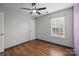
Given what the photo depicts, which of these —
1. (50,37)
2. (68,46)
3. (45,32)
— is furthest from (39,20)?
(68,46)

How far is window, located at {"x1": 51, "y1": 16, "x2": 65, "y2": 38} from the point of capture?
262cm

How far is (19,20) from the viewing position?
2688mm

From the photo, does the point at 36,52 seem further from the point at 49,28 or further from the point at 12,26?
the point at 49,28

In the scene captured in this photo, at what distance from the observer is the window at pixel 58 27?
262cm

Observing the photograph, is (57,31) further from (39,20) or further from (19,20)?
(19,20)

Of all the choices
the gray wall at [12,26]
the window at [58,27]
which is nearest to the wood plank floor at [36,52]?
the gray wall at [12,26]

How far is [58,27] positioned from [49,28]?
1.75 feet

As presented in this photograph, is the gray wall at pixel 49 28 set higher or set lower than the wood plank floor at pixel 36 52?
higher

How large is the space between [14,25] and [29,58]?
224 centimetres

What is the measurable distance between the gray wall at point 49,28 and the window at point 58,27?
0.44 feet

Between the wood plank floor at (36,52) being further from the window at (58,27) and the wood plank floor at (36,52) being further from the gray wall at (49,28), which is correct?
the window at (58,27)

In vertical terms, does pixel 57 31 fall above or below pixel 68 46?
above

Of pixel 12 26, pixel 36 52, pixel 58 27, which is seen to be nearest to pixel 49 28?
pixel 58 27

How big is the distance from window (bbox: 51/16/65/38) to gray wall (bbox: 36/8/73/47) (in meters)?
0.13
